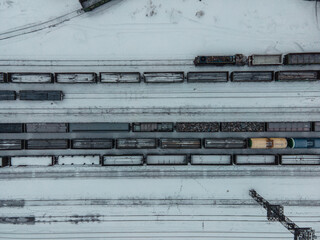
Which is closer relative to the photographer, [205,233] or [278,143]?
[278,143]

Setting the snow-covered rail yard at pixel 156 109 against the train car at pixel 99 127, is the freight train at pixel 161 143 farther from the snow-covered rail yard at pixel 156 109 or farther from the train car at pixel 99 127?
the train car at pixel 99 127

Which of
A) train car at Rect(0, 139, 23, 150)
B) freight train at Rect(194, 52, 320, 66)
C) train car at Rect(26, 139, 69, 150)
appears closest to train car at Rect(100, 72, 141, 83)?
freight train at Rect(194, 52, 320, 66)

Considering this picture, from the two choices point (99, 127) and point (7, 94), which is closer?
point (7, 94)

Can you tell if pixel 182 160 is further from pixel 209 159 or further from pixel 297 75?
pixel 297 75

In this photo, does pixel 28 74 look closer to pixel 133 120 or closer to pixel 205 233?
pixel 133 120

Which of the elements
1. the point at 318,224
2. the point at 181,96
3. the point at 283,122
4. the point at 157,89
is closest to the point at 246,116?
the point at 283,122

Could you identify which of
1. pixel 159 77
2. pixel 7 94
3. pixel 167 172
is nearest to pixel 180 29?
pixel 159 77
